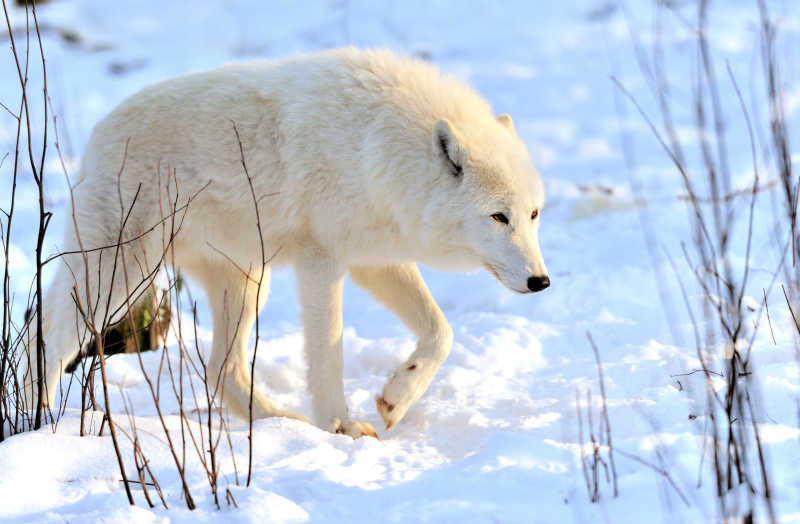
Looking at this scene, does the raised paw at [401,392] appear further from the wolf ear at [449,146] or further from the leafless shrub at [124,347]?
the wolf ear at [449,146]

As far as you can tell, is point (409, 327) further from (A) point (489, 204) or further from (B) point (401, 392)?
(A) point (489, 204)

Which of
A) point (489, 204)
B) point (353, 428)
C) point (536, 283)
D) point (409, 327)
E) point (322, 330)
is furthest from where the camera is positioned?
point (409, 327)

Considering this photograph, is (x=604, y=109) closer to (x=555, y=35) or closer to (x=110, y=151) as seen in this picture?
(x=555, y=35)

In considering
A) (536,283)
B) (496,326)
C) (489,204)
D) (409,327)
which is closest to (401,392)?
(409,327)

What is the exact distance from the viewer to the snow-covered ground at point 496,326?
9.59 feet

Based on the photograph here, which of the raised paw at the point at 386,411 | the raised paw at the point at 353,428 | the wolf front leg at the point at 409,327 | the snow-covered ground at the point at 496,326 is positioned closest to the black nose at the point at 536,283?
the snow-covered ground at the point at 496,326

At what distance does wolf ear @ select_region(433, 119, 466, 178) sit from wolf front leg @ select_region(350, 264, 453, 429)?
77cm

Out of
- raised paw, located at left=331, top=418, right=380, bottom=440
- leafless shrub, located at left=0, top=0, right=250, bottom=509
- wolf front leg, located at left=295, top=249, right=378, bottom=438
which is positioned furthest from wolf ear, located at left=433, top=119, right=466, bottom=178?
raised paw, located at left=331, top=418, right=380, bottom=440

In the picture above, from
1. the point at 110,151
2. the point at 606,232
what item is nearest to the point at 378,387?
the point at 110,151

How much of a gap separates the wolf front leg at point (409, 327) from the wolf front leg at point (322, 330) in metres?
0.20

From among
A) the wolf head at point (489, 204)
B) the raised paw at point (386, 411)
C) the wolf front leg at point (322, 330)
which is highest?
the wolf head at point (489, 204)

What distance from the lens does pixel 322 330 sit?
4398mm

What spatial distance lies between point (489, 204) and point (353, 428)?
125cm

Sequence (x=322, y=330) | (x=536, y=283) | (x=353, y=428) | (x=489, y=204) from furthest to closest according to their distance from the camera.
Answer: (x=322, y=330), (x=353, y=428), (x=489, y=204), (x=536, y=283)
